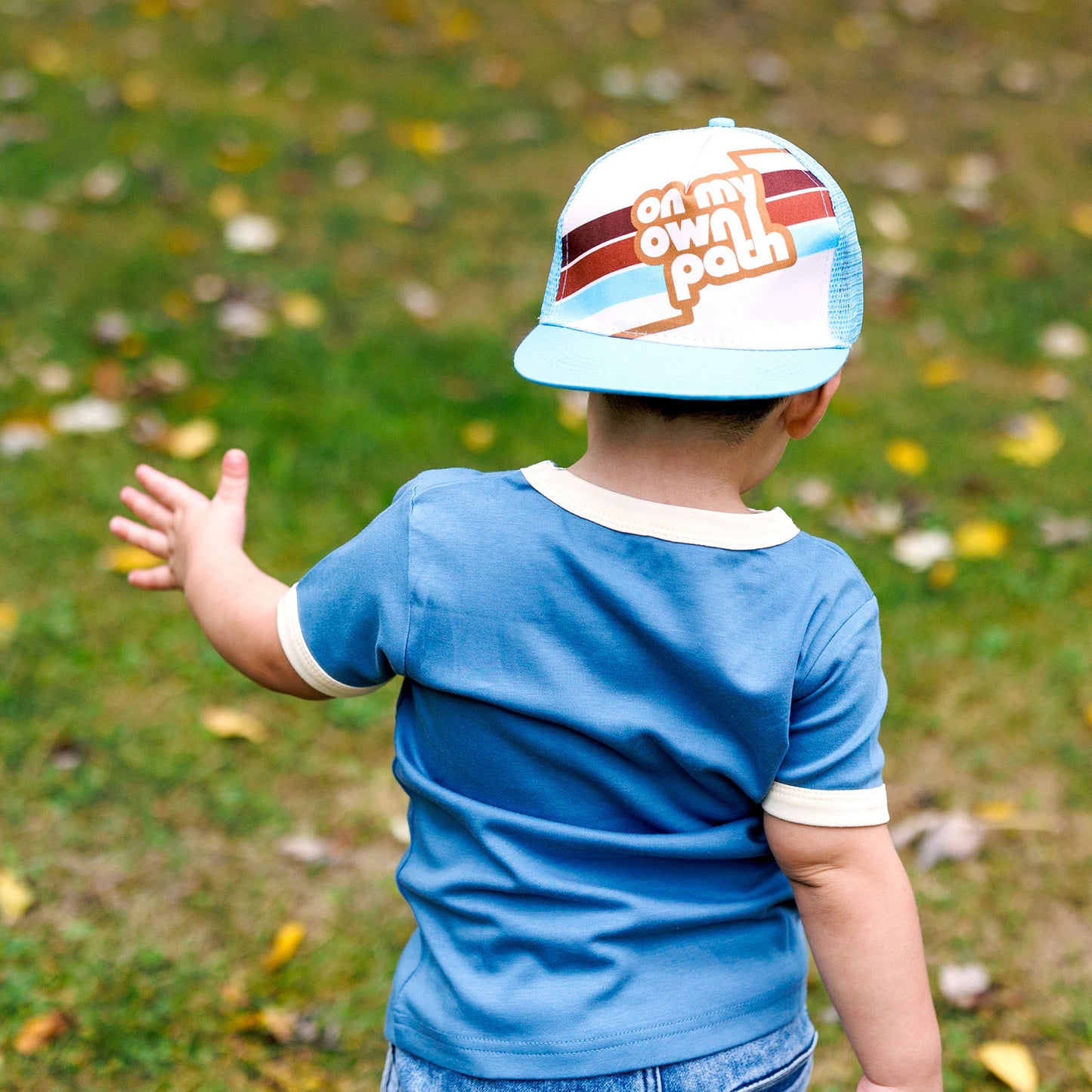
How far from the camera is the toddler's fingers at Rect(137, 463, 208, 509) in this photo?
1.80m

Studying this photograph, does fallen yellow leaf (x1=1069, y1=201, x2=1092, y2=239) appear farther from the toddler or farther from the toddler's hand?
the toddler's hand

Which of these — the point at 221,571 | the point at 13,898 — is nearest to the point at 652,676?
the point at 221,571

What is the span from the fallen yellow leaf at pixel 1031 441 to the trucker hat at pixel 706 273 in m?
2.64

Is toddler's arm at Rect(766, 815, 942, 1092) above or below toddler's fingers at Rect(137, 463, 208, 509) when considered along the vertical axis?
below

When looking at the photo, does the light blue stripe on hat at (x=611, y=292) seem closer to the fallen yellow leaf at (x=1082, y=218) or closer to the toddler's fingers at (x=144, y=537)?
the toddler's fingers at (x=144, y=537)

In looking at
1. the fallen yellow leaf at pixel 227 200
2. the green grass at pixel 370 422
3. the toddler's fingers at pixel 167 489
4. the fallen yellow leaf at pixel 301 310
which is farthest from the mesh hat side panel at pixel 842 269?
the fallen yellow leaf at pixel 227 200

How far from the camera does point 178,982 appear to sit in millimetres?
2254

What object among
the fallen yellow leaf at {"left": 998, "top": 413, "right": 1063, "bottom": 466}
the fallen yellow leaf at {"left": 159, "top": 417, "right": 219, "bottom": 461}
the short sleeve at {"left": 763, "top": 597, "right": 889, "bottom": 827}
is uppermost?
the short sleeve at {"left": 763, "top": 597, "right": 889, "bottom": 827}

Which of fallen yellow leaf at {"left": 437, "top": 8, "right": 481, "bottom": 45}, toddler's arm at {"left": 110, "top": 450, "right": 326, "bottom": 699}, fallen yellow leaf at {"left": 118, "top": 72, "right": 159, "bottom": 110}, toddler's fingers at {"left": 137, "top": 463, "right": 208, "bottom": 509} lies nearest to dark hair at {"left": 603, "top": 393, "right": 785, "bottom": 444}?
toddler's arm at {"left": 110, "top": 450, "right": 326, "bottom": 699}

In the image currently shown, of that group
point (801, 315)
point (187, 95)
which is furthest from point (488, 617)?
point (187, 95)

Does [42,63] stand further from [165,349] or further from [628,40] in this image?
[628,40]

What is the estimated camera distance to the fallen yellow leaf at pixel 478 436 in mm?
3662

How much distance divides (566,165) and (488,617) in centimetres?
412

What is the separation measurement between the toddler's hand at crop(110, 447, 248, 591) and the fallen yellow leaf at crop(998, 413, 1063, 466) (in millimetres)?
2687
